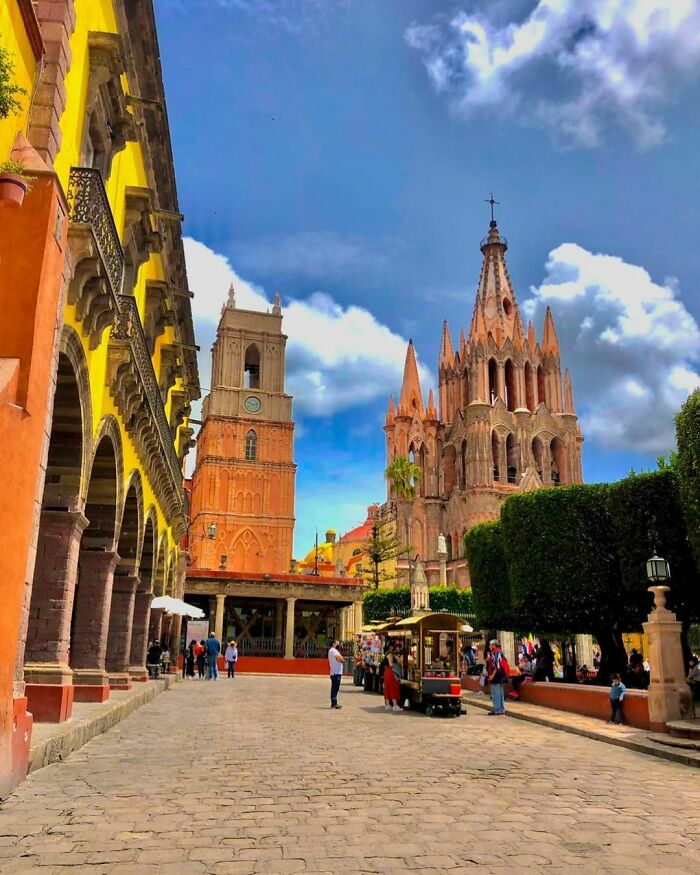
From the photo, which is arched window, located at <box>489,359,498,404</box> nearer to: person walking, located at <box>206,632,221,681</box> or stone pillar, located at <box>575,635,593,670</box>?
stone pillar, located at <box>575,635,593,670</box>

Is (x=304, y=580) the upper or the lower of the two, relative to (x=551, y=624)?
upper

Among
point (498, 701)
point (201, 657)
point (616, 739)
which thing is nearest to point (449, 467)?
point (201, 657)

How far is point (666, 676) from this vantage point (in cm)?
1344

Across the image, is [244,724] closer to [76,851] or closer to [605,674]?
[76,851]

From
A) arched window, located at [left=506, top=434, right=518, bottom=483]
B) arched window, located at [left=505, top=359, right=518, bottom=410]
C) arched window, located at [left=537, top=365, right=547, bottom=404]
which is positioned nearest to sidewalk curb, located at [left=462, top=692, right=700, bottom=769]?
arched window, located at [left=506, top=434, right=518, bottom=483]

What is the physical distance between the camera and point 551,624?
23531 millimetres

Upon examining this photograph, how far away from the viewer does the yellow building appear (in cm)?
738

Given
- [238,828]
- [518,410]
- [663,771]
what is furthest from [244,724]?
[518,410]

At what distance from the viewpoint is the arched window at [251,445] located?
61781mm

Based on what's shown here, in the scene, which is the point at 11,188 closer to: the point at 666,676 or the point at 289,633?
the point at 666,676

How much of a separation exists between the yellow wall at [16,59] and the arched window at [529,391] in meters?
62.9

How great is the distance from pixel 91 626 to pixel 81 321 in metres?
6.25

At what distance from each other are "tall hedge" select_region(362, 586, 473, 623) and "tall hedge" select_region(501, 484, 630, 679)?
66.8 ft

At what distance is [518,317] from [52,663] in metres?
65.3
